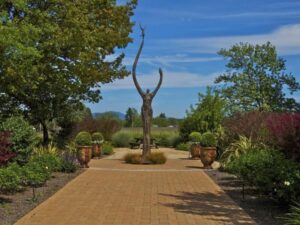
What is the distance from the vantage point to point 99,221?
9234 mm

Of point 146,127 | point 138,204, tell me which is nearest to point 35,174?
point 138,204

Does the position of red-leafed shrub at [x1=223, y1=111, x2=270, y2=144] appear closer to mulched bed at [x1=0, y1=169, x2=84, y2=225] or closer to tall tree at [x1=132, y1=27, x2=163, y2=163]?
tall tree at [x1=132, y1=27, x2=163, y2=163]

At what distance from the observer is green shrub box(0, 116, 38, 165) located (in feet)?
44.0

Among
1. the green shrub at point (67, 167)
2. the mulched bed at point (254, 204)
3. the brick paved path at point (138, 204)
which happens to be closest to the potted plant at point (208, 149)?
the brick paved path at point (138, 204)

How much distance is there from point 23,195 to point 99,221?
360 centimetres

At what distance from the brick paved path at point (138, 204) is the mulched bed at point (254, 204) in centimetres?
20

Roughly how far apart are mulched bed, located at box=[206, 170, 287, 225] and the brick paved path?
0.20 metres

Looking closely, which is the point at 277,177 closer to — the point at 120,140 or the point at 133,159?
the point at 133,159

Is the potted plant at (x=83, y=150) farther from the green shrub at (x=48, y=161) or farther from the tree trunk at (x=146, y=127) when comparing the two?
the tree trunk at (x=146, y=127)

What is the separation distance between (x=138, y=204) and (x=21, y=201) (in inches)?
98.7

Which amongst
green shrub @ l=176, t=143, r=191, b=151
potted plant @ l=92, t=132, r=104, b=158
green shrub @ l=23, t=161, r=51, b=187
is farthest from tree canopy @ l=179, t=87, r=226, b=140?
green shrub @ l=23, t=161, r=51, b=187

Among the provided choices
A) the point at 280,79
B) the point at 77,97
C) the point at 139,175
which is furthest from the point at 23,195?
the point at 280,79

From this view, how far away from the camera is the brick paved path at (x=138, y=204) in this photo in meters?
9.34

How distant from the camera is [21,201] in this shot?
1138cm
